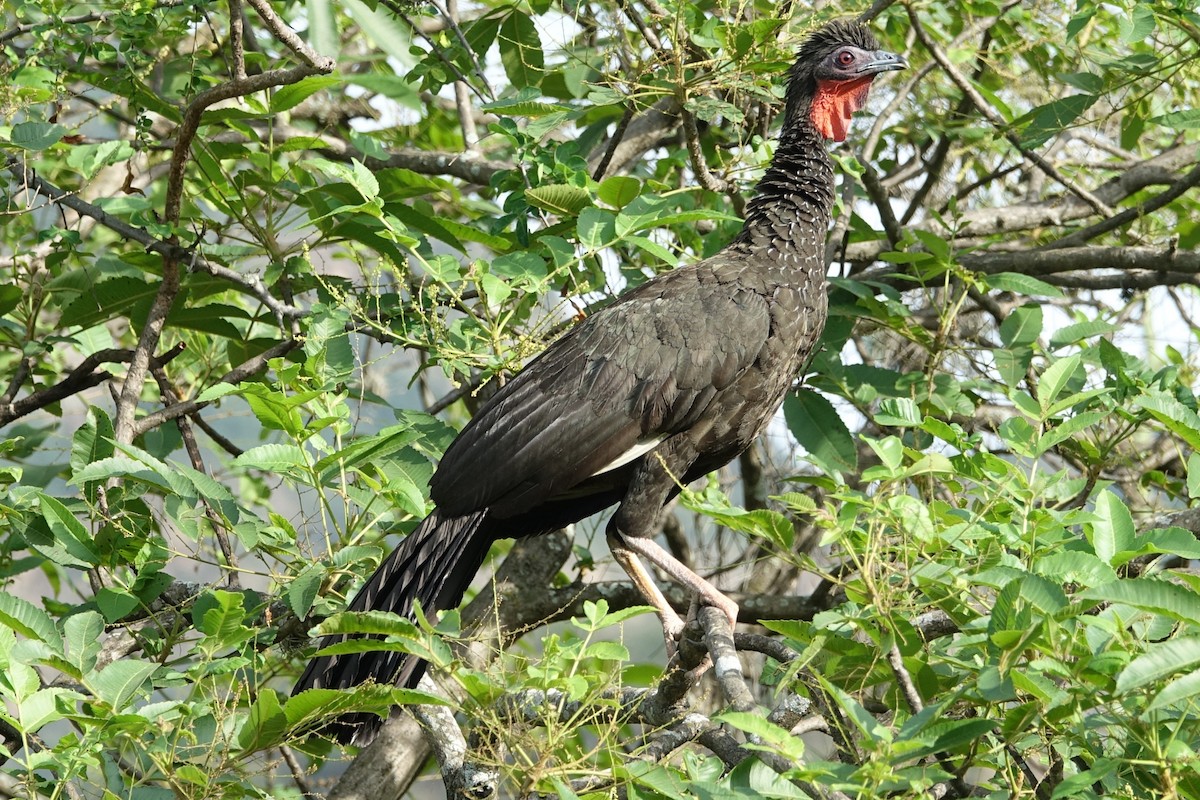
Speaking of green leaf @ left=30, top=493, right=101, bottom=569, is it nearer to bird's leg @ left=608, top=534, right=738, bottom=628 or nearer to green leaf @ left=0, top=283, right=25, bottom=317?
green leaf @ left=0, top=283, right=25, bottom=317

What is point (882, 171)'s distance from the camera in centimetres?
650

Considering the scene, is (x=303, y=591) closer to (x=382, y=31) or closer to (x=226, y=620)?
(x=226, y=620)

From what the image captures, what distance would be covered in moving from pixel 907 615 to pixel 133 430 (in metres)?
2.69

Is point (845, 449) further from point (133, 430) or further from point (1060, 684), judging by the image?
point (133, 430)

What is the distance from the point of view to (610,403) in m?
3.95

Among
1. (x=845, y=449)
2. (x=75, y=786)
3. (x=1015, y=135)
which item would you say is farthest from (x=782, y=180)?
(x=75, y=786)

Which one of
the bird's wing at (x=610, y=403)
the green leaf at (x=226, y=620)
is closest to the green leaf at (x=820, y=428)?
the bird's wing at (x=610, y=403)

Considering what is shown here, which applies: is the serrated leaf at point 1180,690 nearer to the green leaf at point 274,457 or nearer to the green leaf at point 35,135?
the green leaf at point 274,457

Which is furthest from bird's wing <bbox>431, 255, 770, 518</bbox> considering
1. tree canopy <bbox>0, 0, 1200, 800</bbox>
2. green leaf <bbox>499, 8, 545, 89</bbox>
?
green leaf <bbox>499, 8, 545, 89</bbox>

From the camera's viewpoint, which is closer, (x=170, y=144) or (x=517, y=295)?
(x=517, y=295)

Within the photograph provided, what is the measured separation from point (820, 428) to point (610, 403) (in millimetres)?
866

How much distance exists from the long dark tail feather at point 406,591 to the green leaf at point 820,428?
45.4 inches

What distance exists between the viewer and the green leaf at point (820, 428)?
4289mm

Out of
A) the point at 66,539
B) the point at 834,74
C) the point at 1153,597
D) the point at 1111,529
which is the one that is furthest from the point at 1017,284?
the point at 66,539
